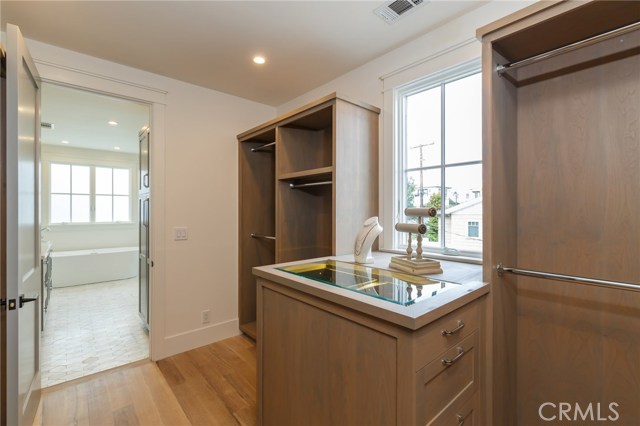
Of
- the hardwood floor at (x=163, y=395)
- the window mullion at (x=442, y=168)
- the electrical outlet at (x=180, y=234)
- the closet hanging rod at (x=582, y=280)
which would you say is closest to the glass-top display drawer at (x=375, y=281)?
the closet hanging rod at (x=582, y=280)

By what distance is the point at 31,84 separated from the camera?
1676 millimetres

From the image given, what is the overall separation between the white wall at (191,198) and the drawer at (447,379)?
7.93 feet

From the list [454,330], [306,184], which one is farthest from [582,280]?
[306,184]

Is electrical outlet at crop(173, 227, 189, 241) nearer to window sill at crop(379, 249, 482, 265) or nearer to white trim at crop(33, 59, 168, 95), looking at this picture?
white trim at crop(33, 59, 168, 95)

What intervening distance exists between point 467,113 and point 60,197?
7.07m

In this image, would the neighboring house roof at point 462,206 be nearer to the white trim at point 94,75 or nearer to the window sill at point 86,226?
the white trim at point 94,75

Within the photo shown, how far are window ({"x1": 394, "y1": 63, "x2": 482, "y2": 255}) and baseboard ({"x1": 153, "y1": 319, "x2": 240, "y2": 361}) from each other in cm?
197

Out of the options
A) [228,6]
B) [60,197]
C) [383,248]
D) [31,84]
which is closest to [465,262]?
[383,248]

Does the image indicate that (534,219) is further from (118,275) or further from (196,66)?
A: (118,275)

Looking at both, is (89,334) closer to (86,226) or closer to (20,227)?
(20,227)

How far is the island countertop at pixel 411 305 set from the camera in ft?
3.04

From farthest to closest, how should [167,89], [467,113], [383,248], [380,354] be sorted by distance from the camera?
[167,89] → [383,248] → [467,113] → [380,354]

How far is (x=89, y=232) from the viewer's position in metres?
5.85

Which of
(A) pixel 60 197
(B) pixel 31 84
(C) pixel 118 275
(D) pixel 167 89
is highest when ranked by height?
(D) pixel 167 89
